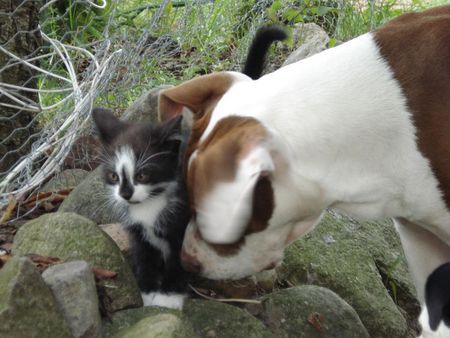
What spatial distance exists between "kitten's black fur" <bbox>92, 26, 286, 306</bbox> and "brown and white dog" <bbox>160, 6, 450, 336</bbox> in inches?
3.5

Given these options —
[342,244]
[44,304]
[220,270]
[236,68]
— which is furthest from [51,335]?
[236,68]

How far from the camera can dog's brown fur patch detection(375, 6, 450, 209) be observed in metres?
2.07

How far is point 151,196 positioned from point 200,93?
0.34 metres

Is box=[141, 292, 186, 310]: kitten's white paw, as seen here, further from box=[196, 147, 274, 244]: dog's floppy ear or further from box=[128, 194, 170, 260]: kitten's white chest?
box=[196, 147, 274, 244]: dog's floppy ear

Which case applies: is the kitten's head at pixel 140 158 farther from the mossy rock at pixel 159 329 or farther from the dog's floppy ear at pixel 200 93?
the mossy rock at pixel 159 329

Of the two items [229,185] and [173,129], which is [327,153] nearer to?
[229,185]

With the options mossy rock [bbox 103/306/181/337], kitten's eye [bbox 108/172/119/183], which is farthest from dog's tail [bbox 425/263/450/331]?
kitten's eye [bbox 108/172/119/183]

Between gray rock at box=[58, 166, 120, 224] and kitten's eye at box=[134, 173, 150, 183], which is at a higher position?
kitten's eye at box=[134, 173, 150, 183]

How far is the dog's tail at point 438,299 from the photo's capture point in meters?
2.09

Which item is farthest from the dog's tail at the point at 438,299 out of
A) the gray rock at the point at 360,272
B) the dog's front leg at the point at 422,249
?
the gray rock at the point at 360,272

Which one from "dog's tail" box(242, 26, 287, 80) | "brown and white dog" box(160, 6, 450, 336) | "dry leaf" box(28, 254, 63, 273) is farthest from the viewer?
"dog's tail" box(242, 26, 287, 80)

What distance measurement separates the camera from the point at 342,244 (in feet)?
9.78

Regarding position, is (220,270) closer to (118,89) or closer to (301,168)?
(301,168)

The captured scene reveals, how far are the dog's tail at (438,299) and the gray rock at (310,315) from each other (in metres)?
0.40
